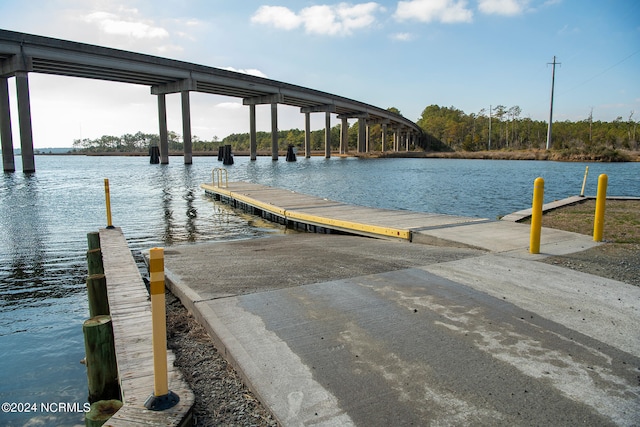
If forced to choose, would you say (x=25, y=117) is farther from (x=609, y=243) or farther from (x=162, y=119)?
(x=609, y=243)

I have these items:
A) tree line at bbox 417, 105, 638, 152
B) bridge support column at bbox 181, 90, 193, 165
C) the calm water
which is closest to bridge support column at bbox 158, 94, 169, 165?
bridge support column at bbox 181, 90, 193, 165

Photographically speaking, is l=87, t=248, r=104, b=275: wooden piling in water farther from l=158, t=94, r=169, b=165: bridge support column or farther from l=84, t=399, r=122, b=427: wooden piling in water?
l=158, t=94, r=169, b=165: bridge support column

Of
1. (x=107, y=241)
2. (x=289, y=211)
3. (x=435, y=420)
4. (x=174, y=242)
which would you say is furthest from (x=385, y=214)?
(x=435, y=420)

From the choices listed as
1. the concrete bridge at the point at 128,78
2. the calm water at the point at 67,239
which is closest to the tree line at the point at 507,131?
the concrete bridge at the point at 128,78

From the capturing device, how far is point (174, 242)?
12.4 m

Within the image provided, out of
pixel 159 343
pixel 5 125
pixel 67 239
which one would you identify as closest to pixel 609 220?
pixel 159 343

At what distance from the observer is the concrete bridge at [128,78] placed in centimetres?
4391

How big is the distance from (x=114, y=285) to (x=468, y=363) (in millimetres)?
4935

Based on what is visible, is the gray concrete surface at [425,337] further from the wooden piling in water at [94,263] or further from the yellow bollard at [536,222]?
the wooden piling in water at [94,263]

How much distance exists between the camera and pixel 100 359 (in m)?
4.21

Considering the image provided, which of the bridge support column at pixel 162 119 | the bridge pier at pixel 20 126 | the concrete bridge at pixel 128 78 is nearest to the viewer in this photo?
the concrete bridge at pixel 128 78

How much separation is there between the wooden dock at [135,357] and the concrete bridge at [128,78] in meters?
46.9

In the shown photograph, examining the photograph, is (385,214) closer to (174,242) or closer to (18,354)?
(174,242)

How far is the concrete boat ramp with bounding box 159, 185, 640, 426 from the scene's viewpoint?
10.1ft
